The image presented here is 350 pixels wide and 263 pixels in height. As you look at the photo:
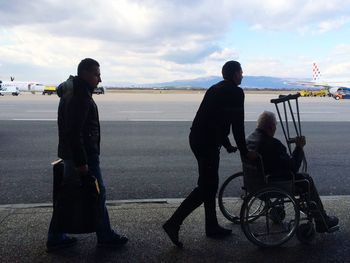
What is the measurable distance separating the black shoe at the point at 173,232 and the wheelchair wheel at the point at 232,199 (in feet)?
2.69

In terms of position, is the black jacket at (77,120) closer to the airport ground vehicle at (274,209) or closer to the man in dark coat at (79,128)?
the man in dark coat at (79,128)

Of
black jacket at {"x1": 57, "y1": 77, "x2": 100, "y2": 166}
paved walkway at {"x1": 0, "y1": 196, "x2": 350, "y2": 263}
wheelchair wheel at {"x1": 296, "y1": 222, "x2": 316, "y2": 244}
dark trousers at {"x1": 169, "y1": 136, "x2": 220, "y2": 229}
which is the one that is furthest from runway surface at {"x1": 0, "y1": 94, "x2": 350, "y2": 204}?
black jacket at {"x1": 57, "y1": 77, "x2": 100, "y2": 166}

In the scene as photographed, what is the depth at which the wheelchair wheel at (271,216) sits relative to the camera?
407 centimetres

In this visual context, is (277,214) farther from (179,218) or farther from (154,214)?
(154,214)

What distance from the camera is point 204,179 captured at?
13.7 ft

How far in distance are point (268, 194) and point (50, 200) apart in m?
3.15

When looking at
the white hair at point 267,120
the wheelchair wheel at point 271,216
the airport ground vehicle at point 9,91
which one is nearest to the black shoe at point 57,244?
the wheelchair wheel at point 271,216

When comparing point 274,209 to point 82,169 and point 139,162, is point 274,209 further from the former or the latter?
point 139,162

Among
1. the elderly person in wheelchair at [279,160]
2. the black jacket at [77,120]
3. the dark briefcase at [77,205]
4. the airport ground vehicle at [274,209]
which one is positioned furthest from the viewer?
the elderly person in wheelchair at [279,160]

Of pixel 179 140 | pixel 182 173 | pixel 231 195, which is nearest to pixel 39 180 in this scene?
pixel 182 173

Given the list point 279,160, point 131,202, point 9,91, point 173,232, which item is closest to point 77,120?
point 173,232

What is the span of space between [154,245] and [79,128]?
1391mm

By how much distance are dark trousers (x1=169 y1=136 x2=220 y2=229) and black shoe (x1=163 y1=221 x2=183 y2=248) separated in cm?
5

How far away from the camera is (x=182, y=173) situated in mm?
7660
